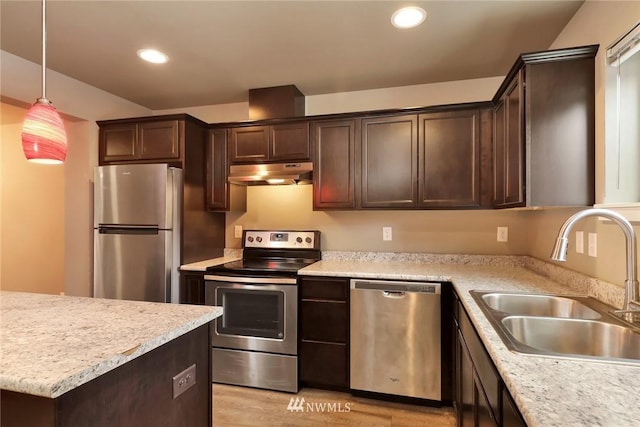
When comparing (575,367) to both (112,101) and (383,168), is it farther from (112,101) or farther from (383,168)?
(112,101)

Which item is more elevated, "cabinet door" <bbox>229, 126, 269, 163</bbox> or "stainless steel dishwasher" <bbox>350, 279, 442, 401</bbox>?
"cabinet door" <bbox>229, 126, 269, 163</bbox>

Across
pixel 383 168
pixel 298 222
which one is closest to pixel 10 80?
pixel 298 222

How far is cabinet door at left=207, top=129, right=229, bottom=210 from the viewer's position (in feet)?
9.80

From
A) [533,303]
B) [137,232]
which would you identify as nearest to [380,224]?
[533,303]

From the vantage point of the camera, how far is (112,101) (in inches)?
124

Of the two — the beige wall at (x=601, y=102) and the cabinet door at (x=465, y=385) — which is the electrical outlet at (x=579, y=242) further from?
the cabinet door at (x=465, y=385)

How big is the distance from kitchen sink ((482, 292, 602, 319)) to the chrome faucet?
12.5 inches

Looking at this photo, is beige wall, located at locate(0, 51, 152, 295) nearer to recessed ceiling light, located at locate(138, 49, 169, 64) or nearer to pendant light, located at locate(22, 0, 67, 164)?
recessed ceiling light, located at locate(138, 49, 169, 64)

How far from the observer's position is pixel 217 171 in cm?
301

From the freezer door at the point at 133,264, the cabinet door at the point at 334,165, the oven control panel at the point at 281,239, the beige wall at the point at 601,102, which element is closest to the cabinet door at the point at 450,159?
the cabinet door at the point at 334,165

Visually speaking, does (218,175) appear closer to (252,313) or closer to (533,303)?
(252,313)

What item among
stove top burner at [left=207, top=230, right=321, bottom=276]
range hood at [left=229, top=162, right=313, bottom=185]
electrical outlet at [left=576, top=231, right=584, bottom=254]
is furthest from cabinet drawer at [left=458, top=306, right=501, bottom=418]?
range hood at [left=229, top=162, right=313, bottom=185]

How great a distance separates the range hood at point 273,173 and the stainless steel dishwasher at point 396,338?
997mm

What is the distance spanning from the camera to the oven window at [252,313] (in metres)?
2.48
